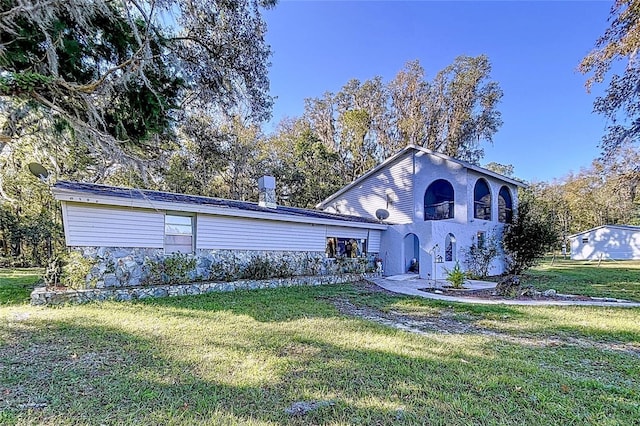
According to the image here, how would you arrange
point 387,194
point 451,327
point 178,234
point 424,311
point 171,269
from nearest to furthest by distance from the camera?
point 451,327 < point 424,311 < point 171,269 < point 178,234 < point 387,194

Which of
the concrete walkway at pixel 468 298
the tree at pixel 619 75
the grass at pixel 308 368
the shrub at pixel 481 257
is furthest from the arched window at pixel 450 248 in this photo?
the grass at pixel 308 368

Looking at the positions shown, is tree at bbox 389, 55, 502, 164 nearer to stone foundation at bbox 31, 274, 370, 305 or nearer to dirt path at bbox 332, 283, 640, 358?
stone foundation at bbox 31, 274, 370, 305

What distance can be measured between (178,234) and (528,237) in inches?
540

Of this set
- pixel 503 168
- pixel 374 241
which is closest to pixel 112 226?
pixel 374 241

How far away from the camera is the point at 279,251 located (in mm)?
11969

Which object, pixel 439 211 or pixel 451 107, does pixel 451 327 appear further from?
pixel 451 107

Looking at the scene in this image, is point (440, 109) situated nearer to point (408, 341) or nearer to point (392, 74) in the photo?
point (392, 74)

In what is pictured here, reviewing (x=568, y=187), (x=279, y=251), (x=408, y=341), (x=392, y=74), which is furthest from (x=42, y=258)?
(x=568, y=187)

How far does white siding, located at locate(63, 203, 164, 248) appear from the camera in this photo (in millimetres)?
7922

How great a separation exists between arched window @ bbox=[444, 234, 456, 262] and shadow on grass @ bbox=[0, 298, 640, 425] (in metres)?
9.68

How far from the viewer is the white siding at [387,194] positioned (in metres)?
16.2

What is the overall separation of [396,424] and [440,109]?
2550cm

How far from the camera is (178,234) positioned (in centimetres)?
973

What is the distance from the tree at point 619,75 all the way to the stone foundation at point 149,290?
11.1 metres
